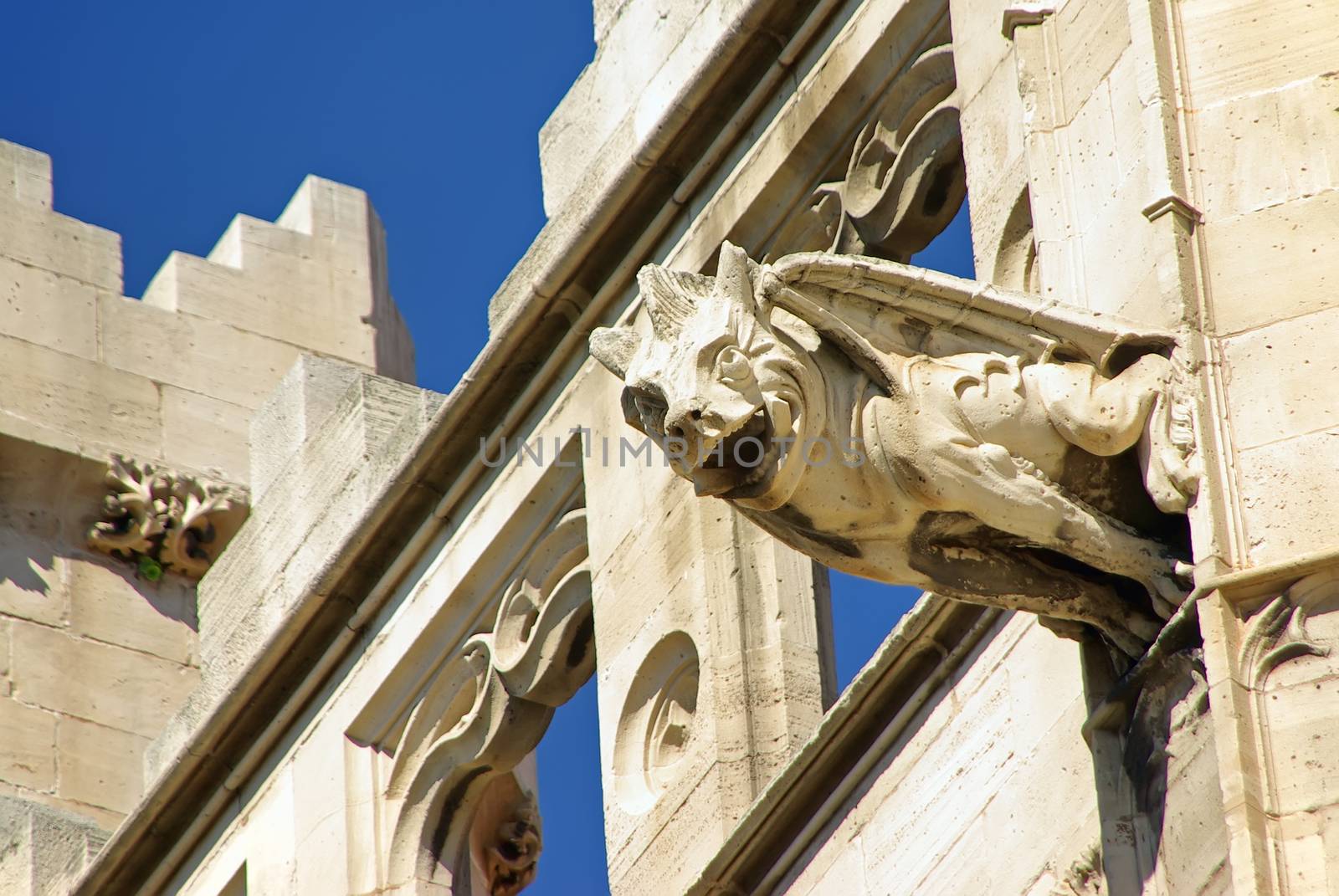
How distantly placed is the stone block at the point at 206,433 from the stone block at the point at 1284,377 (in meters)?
9.92

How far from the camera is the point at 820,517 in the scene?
7137 mm

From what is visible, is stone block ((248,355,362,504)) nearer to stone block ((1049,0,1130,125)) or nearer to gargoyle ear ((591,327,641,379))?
stone block ((1049,0,1130,125))

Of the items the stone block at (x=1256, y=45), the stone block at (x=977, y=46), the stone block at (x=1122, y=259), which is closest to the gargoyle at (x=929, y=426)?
the stone block at (x=1122, y=259)

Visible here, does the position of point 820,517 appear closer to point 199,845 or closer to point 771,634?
point 771,634

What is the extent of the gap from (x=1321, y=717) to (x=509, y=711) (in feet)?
18.8

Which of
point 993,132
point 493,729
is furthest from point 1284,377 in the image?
point 493,729

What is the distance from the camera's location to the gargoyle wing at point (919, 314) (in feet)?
23.6

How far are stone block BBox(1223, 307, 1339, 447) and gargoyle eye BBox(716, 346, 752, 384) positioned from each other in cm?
90

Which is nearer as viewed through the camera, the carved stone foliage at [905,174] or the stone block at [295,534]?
the carved stone foliage at [905,174]

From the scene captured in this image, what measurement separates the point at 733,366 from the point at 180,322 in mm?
10201

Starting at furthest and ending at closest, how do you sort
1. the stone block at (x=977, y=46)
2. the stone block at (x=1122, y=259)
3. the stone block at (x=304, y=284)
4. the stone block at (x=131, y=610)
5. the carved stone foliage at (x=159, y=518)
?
1. the stone block at (x=304, y=284)
2. the carved stone foliage at (x=159, y=518)
3. the stone block at (x=131, y=610)
4. the stone block at (x=977, y=46)
5. the stone block at (x=1122, y=259)

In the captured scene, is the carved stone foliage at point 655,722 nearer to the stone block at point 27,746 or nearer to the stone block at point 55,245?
the stone block at point 27,746

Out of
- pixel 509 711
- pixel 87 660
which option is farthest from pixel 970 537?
pixel 87 660

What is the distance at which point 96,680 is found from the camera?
626 inches
